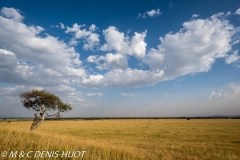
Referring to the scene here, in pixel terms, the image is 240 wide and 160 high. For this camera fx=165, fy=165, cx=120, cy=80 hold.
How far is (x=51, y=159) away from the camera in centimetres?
714

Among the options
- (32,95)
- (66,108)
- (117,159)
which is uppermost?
(32,95)

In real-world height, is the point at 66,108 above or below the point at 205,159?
above

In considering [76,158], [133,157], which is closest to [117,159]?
[133,157]

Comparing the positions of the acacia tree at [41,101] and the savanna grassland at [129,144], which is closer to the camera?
the savanna grassland at [129,144]

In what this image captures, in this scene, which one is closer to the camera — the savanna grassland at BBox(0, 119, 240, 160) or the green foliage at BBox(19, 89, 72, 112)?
the savanna grassland at BBox(0, 119, 240, 160)

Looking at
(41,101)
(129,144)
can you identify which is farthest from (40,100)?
(129,144)

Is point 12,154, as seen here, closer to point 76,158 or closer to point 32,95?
point 76,158

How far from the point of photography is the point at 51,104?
2706 centimetres

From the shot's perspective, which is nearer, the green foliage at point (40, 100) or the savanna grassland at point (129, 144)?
the savanna grassland at point (129, 144)

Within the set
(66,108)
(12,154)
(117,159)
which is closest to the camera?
(12,154)

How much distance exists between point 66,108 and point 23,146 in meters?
21.3

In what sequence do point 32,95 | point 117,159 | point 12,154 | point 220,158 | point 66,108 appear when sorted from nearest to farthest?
1. point 12,154
2. point 117,159
3. point 220,158
4. point 32,95
5. point 66,108

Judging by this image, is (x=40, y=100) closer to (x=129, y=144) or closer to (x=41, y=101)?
(x=41, y=101)

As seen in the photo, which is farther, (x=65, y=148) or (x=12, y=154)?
(x=65, y=148)
